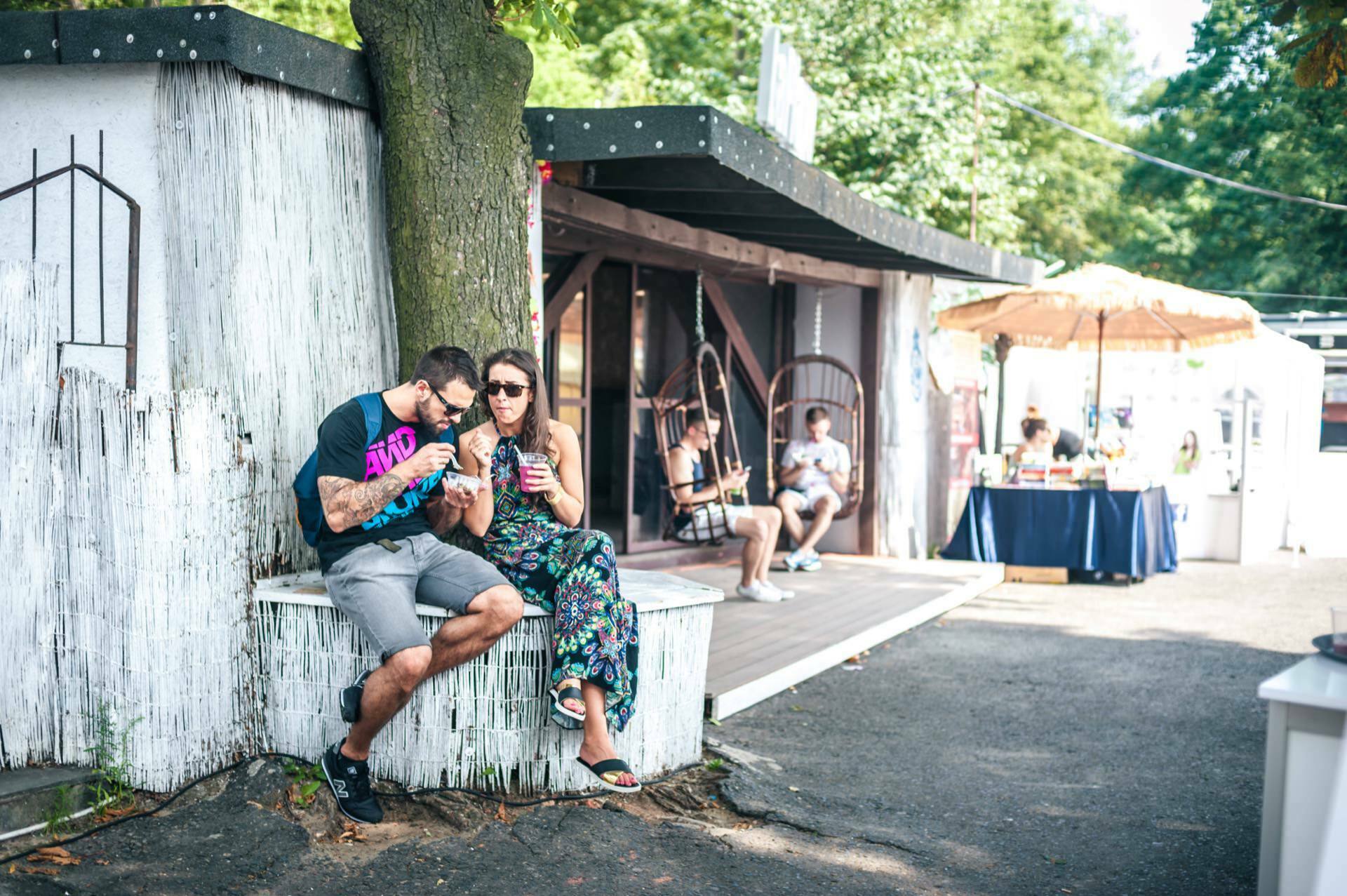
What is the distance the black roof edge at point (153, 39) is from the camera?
4.09 m

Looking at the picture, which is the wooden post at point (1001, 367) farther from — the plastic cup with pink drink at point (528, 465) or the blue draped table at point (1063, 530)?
the plastic cup with pink drink at point (528, 465)

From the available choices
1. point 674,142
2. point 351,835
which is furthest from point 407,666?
point 674,142

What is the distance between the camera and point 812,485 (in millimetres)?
9414

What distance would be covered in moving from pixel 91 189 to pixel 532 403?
5.51 ft

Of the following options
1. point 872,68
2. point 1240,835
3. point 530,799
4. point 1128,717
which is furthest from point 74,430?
point 872,68

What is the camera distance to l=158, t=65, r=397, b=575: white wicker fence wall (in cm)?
423

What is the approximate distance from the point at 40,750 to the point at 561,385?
513 cm

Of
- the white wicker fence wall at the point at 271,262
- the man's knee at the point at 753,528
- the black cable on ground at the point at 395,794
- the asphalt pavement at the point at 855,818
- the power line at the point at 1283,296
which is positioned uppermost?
the power line at the point at 1283,296

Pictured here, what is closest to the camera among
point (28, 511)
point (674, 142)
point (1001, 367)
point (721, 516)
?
point (28, 511)

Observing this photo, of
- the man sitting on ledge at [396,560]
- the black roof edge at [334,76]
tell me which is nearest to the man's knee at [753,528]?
the black roof edge at [334,76]

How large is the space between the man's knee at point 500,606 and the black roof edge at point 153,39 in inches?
75.0

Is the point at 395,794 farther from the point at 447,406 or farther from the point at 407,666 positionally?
the point at 447,406

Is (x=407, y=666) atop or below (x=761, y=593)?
atop

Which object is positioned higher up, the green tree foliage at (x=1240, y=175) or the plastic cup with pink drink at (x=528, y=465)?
the green tree foliage at (x=1240, y=175)
